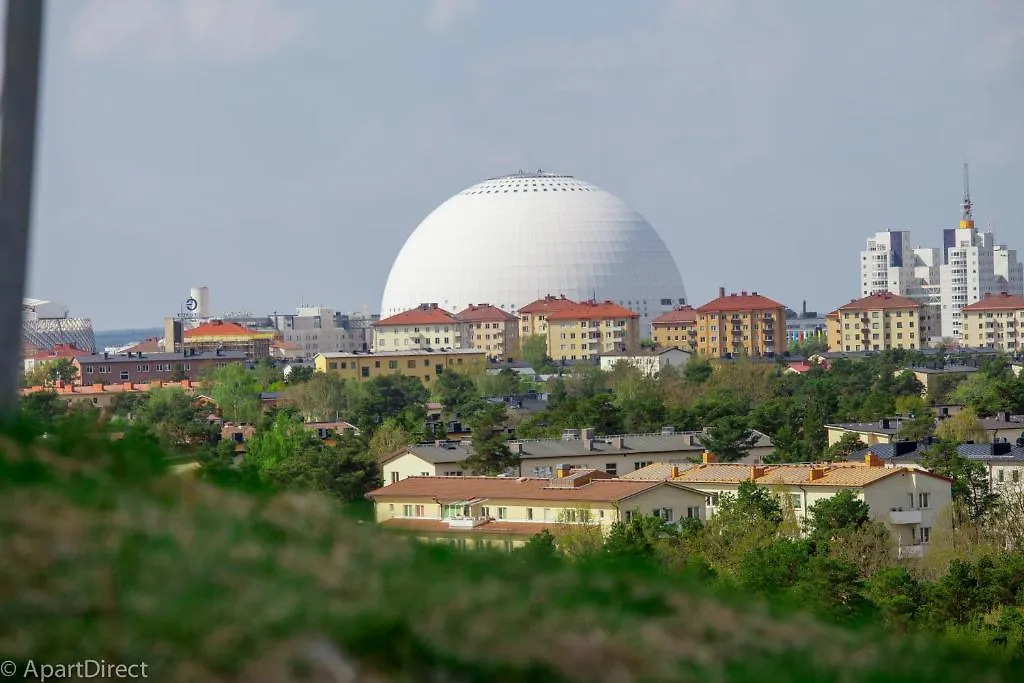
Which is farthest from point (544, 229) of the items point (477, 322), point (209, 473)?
point (209, 473)

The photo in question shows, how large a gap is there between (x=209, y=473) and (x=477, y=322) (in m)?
104

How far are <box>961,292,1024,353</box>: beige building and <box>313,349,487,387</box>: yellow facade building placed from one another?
119 ft

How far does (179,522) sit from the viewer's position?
4.54 m

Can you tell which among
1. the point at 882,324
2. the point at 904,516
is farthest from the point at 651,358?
the point at 904,516

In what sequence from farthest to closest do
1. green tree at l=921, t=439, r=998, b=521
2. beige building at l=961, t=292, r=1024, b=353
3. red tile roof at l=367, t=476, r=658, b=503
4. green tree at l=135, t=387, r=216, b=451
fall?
beige building at l=961, t=292, r=1024, b=353 → green tree at l=135, t=387, r=216, b=451 → green tree at l=921, t=439, r=998, b=521 → red tile roof at l=367, t=476, r=658, b=503

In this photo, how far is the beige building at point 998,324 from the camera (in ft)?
347

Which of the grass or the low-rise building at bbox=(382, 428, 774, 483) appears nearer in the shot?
the grass

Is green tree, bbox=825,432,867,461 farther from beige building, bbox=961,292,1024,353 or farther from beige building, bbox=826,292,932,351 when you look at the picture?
beige building, bbox=961,292,1024,353

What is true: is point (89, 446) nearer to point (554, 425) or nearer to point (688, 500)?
point (688, 500)

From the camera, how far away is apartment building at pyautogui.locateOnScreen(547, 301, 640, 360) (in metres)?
103

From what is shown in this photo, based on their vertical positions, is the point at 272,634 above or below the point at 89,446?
below

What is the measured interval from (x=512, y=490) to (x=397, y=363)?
2096 inches

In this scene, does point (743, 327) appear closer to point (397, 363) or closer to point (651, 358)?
point (651, 358)

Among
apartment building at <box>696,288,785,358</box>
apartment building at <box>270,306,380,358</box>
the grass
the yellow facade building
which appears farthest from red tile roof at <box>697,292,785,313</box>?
the grass
